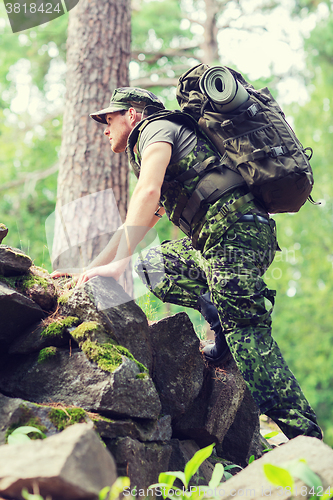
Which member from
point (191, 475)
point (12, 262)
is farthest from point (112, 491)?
point (12, 262)

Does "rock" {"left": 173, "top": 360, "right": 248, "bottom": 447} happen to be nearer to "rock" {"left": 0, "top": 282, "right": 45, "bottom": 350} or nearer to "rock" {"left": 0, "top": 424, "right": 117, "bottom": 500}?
"rock" {"left": 0, "top": 282, "right": 45, "bottom": 350}

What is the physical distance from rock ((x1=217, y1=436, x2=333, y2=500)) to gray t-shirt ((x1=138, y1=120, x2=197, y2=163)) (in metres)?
1.87

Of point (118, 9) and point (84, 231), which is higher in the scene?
point (118, 9)

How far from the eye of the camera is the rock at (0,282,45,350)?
262 cm

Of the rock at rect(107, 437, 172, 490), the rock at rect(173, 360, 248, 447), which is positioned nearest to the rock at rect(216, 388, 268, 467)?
the rock at rect(173, 360, 248, 447)

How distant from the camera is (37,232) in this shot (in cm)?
1441

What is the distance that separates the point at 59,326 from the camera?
9.01 ft

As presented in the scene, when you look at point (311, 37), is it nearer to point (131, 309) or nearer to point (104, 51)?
point (104, 51)

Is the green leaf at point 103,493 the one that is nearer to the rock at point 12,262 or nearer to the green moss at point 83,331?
the green moss at point 83,331

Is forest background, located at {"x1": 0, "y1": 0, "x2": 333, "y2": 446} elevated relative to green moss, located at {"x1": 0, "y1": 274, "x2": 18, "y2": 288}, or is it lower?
elevated

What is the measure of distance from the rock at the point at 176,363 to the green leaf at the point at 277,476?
145 centimetres

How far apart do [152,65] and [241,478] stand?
42.1 feet

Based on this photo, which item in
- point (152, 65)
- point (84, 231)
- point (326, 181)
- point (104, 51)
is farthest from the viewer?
point (326, 181)

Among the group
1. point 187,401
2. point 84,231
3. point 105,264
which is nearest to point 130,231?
point 105,264
